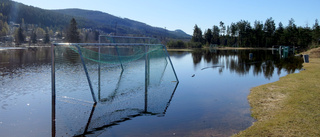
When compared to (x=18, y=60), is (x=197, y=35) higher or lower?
higher

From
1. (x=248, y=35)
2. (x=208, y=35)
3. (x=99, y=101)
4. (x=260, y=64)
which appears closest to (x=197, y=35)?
(x=208, y=35)

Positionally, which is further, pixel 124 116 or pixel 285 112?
pixel 124 116

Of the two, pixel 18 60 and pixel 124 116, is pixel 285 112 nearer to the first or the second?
pixel 124 116

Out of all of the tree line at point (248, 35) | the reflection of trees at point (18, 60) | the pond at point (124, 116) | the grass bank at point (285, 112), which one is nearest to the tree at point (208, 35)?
the tree line at point (248, 35)

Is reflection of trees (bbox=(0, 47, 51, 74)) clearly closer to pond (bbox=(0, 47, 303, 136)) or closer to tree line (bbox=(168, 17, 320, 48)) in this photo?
pond (bbox=(0, 47, 303, 136))

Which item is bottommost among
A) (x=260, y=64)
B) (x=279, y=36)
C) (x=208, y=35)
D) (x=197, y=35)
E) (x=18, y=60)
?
(x=260, y=64)

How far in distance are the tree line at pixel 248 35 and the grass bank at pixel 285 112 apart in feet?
232

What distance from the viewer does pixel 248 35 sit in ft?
315

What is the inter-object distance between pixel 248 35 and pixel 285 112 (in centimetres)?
9526

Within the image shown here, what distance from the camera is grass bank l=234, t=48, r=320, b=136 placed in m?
6.01

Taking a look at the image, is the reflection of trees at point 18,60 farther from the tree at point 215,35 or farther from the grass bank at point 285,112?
the tree at point 215,35

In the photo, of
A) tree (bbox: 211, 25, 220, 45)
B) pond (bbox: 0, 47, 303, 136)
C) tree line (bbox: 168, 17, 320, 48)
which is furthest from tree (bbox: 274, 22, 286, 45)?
pond (bbox: 0, 47, 303, 136)

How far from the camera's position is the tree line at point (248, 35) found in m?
79.6

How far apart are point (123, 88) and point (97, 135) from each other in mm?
6294
